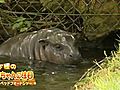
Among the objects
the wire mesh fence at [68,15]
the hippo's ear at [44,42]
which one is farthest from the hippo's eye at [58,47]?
the wire mesh fence at [68,15]

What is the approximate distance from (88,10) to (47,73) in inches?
101

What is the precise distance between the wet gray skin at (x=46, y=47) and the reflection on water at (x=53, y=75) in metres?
0.16

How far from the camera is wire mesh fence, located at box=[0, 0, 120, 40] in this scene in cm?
738

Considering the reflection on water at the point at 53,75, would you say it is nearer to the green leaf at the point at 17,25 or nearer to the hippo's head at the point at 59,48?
the hippo's head at the point at 59,48

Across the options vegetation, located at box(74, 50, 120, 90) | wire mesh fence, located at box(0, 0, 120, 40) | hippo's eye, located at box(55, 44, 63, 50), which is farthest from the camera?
wire mesh fence, located at box(0, 0, 120, 40)

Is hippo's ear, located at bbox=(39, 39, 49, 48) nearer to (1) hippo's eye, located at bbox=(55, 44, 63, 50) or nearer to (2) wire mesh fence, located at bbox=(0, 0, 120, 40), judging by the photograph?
(1) hippo's eye, located at bbox=(55, 44, 63, 50)

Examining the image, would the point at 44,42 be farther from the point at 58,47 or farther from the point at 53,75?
the point at 53,75

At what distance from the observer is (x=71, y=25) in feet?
24.8

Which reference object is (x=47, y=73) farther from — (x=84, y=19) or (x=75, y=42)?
(x=84, y=19)

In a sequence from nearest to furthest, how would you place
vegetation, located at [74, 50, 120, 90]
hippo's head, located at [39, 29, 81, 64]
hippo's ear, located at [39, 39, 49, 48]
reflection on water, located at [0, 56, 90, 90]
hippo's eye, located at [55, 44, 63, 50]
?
vegetation, located at [74, 50, 120, 90] < reflection on water, located at [0, 56, 90, 90] < hippo's head, located at [39, 29, 81, 64] < hippo's eye, located at [55, 44, 63, 50] < hippo's ear, located at [39, 39, 49, 48]

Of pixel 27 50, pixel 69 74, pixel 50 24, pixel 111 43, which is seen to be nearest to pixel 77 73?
pixel 69 74

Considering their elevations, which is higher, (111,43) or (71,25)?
(71,25)

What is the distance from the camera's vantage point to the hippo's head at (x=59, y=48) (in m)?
5.76

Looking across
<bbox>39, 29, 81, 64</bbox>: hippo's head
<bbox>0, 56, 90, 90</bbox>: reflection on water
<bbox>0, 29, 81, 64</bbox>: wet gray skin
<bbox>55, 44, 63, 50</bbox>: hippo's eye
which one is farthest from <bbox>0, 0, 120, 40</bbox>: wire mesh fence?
<bbox>0, 56, 90, 90</bbox>: reflection on water
